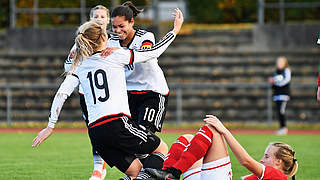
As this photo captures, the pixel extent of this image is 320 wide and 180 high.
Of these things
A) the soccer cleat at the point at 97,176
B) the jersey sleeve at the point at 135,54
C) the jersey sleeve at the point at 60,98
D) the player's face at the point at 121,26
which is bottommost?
the soccer cleat at the point at 97,176

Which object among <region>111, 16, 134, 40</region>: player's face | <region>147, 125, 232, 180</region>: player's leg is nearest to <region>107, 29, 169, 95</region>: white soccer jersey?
<region>111, 16, 134, 40</region>: player's face

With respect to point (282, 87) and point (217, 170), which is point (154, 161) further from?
point (282, 87)

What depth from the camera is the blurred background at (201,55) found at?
19.6 metres

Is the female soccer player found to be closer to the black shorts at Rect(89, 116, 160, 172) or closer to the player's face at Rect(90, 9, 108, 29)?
the black shorts at Rect(89, 116, 160, 172)

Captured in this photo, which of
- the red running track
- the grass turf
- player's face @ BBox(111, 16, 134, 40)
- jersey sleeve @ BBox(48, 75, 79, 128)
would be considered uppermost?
player's face @ BBox(111, 16, 134, 40)

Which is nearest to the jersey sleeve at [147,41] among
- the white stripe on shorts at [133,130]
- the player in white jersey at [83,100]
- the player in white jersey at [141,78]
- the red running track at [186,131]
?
the player in white jersey at [141,78]

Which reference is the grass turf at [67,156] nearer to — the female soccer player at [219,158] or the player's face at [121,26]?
the player's face at [121,26]

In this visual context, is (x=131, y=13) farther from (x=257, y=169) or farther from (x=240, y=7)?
(x=240, y=7)

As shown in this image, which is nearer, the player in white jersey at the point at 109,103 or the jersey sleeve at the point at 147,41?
the player in white jersey at the point at 109,103

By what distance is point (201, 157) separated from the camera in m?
5.74

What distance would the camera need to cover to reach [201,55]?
21.5 m

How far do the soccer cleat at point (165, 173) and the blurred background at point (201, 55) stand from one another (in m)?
12.4

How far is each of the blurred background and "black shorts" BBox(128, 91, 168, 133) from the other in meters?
11.2

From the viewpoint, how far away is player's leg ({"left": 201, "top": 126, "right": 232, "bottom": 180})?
5.74 m
